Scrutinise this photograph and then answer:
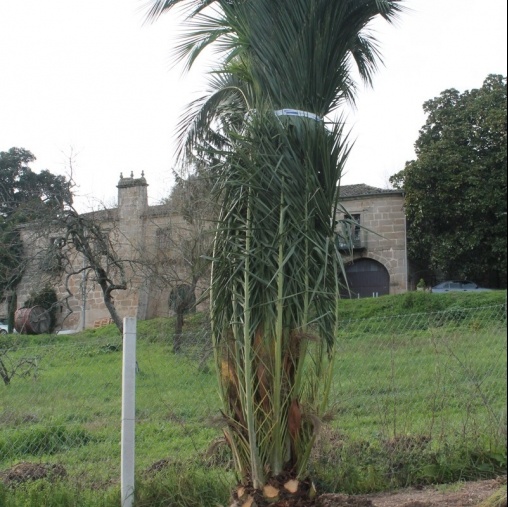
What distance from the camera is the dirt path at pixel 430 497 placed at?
17.3 feet

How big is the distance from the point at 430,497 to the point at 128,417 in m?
2.42

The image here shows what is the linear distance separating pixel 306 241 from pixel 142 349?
2623 millimetres

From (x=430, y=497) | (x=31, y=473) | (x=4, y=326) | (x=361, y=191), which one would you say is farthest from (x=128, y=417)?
(x=4, y=326)

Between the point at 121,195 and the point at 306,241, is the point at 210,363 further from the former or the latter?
the point at 121,195

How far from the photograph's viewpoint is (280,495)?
491 cm

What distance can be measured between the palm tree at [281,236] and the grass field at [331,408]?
743 mm

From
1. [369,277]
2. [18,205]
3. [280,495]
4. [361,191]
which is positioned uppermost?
[361,191]

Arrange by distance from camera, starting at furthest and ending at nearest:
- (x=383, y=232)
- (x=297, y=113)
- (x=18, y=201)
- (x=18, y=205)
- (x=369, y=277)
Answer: (x=369, y=277), (x=383, y=232), (x=18, y=201), (x=18, y=205), (x=297, y=113)

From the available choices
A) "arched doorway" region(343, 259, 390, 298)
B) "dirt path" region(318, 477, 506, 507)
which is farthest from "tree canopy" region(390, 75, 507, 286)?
"dirt path" region(318, 477, 506, 507)

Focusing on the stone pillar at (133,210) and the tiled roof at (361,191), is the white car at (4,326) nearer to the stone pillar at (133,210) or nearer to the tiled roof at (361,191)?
the stone pillar at (133,210)

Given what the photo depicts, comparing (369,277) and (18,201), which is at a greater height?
(18,201)

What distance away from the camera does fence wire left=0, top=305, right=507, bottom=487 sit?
20.5 ft

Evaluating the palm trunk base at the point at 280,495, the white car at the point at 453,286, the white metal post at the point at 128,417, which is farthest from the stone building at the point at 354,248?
the palm trunk base at the point at 280,495

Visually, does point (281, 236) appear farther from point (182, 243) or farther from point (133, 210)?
point (133, 210)
